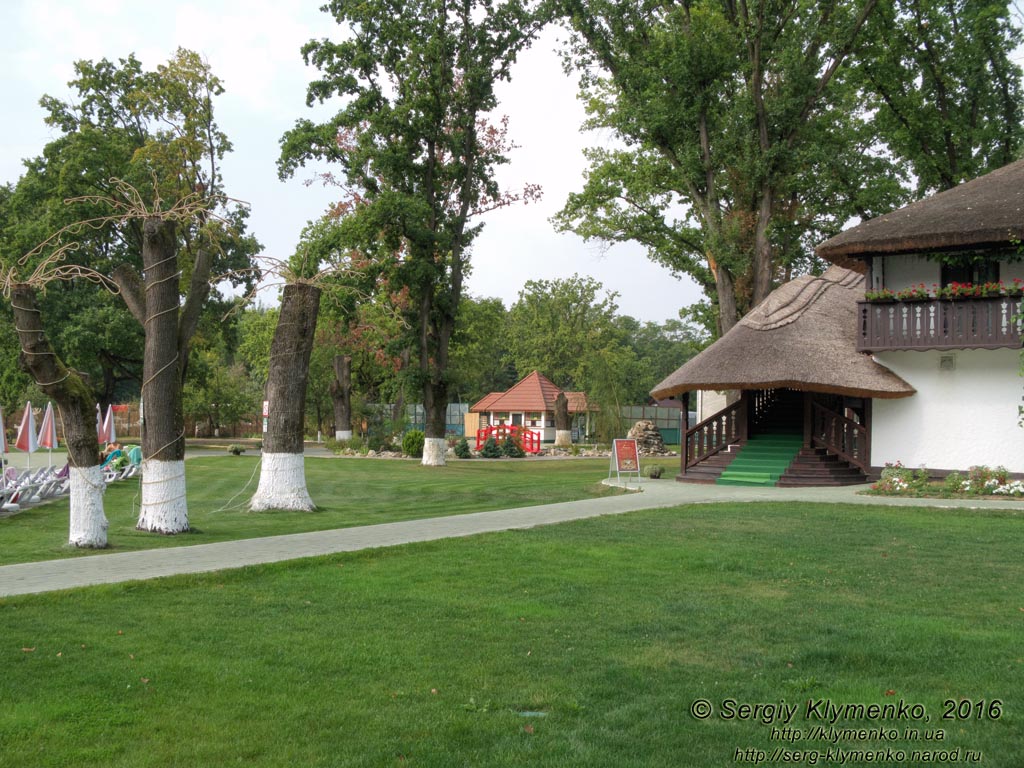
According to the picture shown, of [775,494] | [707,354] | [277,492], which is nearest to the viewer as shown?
[277,492]

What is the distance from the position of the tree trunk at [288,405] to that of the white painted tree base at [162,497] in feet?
10.4

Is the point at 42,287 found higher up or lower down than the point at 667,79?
lower down

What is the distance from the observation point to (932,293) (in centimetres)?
2191

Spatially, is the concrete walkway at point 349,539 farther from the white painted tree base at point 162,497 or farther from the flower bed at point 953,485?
the white painted tree base at point 162,497

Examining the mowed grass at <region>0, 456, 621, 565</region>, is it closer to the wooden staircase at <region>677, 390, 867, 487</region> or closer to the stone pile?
the wooden staircase at <region>677, 390, 867, 487</region>

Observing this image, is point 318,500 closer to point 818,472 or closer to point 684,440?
point 684,440

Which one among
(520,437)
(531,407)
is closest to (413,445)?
(520,437)

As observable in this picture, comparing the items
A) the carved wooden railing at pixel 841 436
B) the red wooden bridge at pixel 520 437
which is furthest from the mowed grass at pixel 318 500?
the red wooden bridge at pixel 520 437

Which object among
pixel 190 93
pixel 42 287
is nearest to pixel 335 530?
pixel 42 287

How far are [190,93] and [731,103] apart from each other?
21047mm

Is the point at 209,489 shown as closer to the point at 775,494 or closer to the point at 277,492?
the point at 277,492

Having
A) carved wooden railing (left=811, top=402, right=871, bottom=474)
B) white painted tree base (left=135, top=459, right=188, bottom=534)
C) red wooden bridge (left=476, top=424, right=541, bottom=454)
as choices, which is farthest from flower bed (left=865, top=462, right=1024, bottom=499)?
red wooden bridge (left=476, top=424, right=541, bottom=454)

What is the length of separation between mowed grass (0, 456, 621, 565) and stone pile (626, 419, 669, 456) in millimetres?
10709

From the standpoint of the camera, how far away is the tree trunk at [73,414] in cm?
1091
